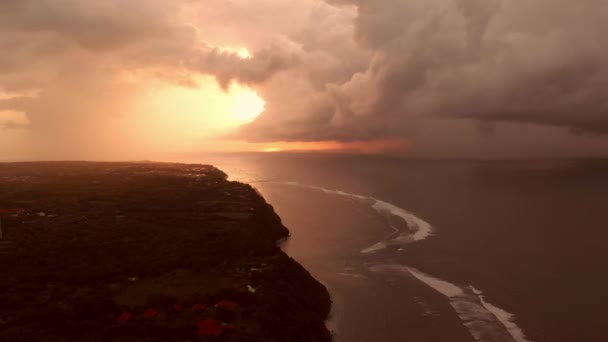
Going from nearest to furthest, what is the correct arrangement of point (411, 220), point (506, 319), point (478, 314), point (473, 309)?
point (506, 319), point (478, 314), point (473, 309), point (411, 220)

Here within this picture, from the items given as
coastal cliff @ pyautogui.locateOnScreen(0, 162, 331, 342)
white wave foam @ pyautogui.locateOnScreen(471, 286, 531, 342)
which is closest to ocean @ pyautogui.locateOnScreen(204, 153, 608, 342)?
white wave foam @ pyautogui.locateOnScreen(471, 286, 531, 342)

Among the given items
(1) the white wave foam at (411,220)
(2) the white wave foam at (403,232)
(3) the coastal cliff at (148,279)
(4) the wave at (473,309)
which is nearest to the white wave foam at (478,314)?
(4) the wave at (473,309)

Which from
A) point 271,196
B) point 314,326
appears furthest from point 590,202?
point 314,326

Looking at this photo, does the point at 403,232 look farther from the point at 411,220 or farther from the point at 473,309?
the point at 473,309

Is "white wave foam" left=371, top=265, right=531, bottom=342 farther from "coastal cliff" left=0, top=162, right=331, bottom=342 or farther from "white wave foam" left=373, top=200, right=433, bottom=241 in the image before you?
"white wave foam" left=373, top=200, right=433, bottom=241

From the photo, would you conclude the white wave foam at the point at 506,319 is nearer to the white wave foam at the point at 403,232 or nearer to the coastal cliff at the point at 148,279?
the coastal cliff at the point at 148,279

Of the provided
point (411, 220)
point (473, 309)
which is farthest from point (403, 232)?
point (473, 309)

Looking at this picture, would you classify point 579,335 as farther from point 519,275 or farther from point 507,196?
point 507,196
